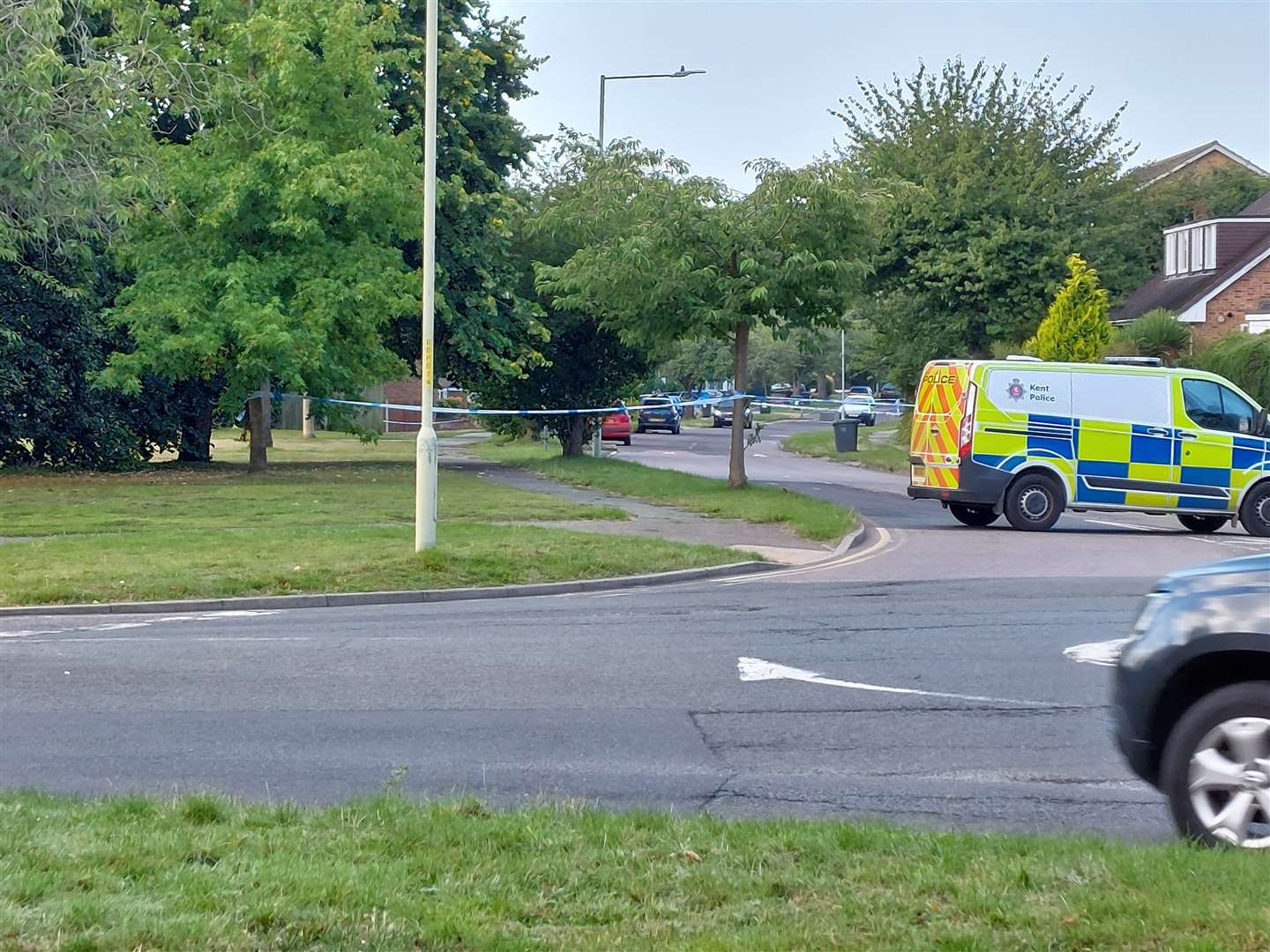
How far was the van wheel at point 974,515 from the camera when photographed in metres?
23.2

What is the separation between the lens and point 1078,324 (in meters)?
34.9

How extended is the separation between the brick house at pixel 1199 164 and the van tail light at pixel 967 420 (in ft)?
150

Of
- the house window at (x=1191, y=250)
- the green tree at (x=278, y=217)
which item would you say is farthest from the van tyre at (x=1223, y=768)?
the house window at (x=1191, y=250)

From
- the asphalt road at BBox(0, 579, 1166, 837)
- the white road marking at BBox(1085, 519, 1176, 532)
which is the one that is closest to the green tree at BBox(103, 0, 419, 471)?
the white road marking at BBox(1085, 519, 1176, 532)

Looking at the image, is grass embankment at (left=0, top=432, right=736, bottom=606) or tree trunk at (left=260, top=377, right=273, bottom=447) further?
tree trunk at (left=260, top=377, right=273, bottom=447)

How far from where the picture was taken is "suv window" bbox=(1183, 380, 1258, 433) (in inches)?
875

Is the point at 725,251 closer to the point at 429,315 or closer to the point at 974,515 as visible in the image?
the point at 974,515

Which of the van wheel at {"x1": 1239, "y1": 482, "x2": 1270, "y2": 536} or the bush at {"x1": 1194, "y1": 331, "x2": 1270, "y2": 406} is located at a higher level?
the bush at {"x1": 1194, "y1": 331, "x2": 1270, "y2": 406}

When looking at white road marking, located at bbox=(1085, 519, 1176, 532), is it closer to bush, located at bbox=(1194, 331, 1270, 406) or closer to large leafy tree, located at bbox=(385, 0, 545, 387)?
bush, located at bbox=(1194, 331, 1270, 406)

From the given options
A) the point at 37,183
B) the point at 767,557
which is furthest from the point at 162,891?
the point at 37,183

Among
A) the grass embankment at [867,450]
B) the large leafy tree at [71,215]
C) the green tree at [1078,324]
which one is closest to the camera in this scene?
the large leafy tree at [71,215]

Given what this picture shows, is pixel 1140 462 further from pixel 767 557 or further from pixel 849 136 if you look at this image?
pixel 849 136

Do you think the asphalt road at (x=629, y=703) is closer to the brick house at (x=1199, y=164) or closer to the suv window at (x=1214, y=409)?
the suv window at (x=1214, y=409)

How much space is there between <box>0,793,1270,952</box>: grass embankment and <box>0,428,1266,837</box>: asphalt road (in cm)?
108
